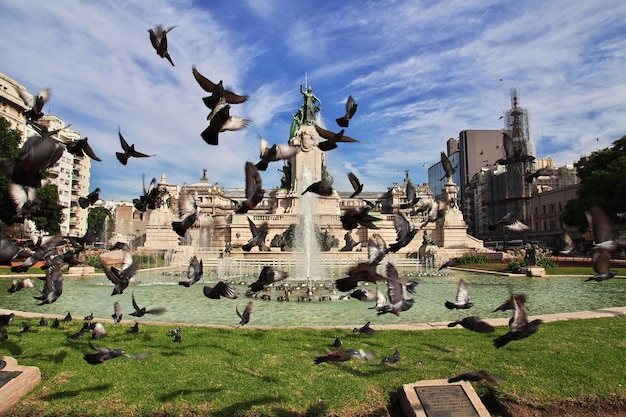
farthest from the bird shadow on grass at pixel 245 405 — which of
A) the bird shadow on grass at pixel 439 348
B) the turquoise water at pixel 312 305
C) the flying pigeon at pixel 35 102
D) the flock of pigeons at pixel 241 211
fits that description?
the flying pigeon at pixel 35 102

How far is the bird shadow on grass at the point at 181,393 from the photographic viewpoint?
538 centimetres

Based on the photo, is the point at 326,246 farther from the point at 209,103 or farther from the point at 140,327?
the point at 209,103

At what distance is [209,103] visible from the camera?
5.88m

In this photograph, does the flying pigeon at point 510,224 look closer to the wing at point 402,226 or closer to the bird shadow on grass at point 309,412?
the wing at point 402,226

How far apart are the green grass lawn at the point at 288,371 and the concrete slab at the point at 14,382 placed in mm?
129

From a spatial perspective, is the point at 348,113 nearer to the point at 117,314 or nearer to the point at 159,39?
the point at 159,39

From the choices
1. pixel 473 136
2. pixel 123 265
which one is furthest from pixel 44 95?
pixel 473 136

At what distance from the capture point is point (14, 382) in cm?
540

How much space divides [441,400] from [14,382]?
217 inches

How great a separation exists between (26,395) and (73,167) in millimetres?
96845

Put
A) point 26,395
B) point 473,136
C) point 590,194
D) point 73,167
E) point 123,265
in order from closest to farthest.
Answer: point 26,395 → point 123,265 → point 590,194 → point 73,167 → point 473,136

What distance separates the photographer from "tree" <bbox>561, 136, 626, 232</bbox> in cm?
4388

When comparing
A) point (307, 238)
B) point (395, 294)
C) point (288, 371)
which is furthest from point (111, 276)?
point (307, 238)

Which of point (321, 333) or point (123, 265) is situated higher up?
point (123, 265)
